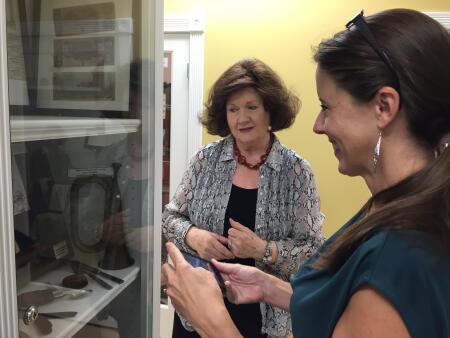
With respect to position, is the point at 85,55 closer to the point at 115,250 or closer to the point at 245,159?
the point at 115,250

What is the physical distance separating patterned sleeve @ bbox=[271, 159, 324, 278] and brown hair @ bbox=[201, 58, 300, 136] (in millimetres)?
230

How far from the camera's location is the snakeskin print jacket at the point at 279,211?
1395 millimetres

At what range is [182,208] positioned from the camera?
1.54m

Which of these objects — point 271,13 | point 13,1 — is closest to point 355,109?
point 13,1

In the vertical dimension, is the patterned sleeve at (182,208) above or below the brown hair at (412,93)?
below

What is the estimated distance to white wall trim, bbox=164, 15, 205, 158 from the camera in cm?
232

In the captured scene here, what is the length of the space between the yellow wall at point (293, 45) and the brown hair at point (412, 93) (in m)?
1.63

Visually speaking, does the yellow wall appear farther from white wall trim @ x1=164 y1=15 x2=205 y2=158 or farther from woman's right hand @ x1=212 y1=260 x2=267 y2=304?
woman's right hand @ x1=212 y1=260 x2=267 y2=304

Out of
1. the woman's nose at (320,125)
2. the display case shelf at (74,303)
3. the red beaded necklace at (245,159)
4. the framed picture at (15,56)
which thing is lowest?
the display case shelf at (74,303)

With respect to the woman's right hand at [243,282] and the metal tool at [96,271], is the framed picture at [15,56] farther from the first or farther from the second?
the woman's right hand at [243,282]

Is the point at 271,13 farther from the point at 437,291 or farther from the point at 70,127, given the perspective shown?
the point at 437,291

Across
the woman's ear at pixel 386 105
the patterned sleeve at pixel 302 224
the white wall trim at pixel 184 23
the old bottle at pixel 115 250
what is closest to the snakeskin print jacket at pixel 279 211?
the patterned sleeve at pixel 302 224

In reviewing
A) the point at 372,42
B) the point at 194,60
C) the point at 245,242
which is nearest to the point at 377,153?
the point at 372,42

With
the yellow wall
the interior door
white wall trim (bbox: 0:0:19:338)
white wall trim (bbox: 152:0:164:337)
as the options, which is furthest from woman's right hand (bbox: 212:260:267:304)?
the interior door
